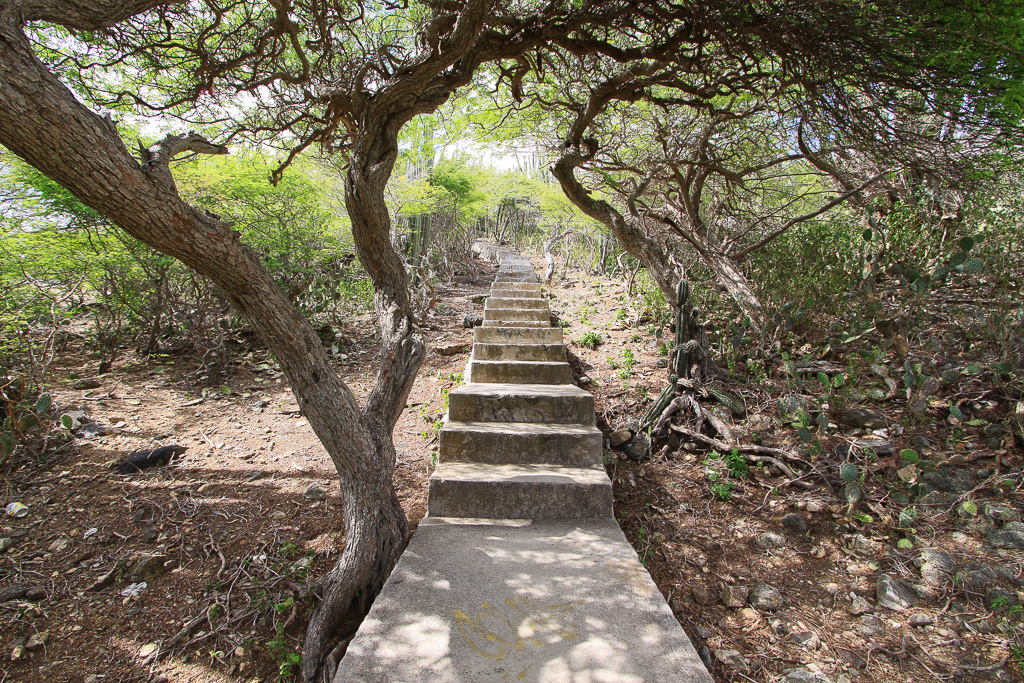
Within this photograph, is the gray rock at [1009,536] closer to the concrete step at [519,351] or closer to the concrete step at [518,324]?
the concrete step at [519,351]

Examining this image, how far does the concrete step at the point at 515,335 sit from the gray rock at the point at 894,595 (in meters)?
3.52

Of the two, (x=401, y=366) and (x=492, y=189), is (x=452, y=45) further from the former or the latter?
(x=492, y=189)

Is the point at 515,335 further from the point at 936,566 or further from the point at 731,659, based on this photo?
the point at 936,566

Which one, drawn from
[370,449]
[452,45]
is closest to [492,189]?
[452,45]

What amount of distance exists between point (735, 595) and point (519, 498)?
4.64 ft

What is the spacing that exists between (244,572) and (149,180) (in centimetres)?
224

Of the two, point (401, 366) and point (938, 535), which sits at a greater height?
point (401, 366)

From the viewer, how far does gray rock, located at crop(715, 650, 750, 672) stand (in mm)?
2221

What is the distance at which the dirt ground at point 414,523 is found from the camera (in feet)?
7.29

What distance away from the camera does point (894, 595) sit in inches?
94.8

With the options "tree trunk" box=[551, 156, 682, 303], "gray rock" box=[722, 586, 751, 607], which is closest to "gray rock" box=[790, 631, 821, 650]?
"gray rock" box=[722, 586, 751, 607]

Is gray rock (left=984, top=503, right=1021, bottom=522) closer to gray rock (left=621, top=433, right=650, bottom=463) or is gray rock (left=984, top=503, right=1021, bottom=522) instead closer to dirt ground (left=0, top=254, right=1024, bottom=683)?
dirt ground (left=0, top=254, right=1024, bottom=683)

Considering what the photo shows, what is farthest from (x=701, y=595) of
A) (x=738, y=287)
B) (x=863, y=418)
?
(x=738, y=287)

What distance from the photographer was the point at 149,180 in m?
1.85
